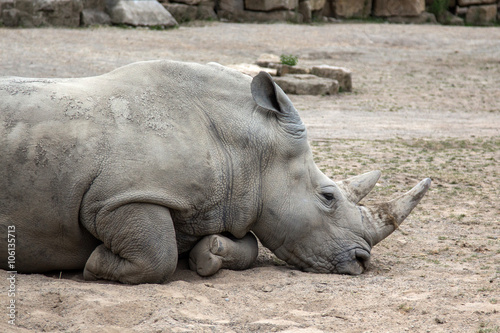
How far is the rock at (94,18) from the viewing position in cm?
1628

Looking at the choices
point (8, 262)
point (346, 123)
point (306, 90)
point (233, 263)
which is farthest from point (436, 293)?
point (306, 90)

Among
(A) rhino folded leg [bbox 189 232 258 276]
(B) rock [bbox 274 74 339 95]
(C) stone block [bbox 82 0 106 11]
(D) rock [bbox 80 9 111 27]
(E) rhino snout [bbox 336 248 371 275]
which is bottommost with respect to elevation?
(B) rock [bbox 274 74 339 95]

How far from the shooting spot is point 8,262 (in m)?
4.03

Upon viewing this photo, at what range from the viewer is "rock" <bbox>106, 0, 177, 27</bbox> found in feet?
55.4

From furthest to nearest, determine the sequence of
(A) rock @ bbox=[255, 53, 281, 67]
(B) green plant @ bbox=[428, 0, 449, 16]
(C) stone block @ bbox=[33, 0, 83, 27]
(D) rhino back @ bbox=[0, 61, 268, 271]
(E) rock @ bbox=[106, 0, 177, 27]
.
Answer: (B) green plant @ bbox=[428, 0, 449, 16] < (E) rock @ bbox=[106, 0, 177, 27] < (C) stone block @ bbox=[33, 0, 83, 27] < (A) rock @ bbox=[255, 53, 281, 67] < (D) rhino back @ bbox=[0, 61, 268, 271]

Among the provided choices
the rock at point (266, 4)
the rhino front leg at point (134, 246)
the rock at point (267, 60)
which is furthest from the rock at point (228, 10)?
the rhino front leg at point (134, 246)

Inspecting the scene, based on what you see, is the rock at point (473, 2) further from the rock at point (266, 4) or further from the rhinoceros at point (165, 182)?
the rhinoceros at point (165, 182)

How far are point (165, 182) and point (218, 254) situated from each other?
0.60 metres

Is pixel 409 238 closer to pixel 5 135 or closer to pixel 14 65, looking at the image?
pixel 5 135

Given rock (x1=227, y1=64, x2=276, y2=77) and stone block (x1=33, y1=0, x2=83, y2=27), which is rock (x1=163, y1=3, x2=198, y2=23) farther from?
rock (x1=227, y1=64, x2=276, y2=77)

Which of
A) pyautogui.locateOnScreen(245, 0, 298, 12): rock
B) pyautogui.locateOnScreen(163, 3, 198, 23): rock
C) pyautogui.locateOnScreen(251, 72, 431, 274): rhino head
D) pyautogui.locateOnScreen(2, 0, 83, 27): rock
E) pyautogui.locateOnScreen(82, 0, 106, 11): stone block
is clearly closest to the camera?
pyautogui.locateOnScreen(251, 72, 431, 274): rhino head

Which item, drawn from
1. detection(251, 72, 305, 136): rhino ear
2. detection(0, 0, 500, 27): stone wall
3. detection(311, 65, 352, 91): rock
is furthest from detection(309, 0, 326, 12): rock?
detection(251, 72, 305, 136): rhino ear

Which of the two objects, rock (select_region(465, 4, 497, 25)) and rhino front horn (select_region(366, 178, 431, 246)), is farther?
rock (select_region(465, 4, 497, 25))

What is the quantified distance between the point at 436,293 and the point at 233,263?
1.23 meters
